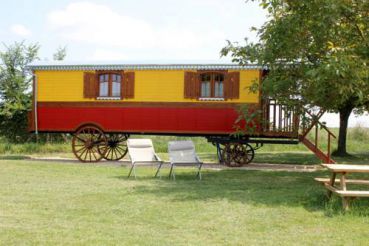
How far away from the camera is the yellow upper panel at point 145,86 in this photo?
47.7ft

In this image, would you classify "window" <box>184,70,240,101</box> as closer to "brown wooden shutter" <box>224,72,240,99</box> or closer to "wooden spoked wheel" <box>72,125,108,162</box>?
"brown wooden shutter" <box>224,72,240,99</box>

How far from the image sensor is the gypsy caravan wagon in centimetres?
1452

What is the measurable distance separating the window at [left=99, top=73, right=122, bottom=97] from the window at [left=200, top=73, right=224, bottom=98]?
2339 mm

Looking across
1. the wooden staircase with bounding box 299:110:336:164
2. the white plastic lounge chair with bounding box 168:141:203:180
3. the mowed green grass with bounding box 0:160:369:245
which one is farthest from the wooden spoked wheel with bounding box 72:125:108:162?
the wooden staircase with bounding box 299:110:336:164

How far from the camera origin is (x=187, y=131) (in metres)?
14.9

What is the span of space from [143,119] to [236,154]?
8.74ft

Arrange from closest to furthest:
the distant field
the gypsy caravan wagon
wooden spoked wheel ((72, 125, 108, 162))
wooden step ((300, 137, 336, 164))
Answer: wooden step ((300, 137, 336, 164)), the gypsy caravan wagon, wooden spoked wheel ((72, 125, 108, 162)), the distant field

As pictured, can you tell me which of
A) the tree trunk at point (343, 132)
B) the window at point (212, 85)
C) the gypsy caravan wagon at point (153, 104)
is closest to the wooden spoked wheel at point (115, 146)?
the gypsy caravan wagon at point (153, 104)

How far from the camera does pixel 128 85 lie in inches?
602

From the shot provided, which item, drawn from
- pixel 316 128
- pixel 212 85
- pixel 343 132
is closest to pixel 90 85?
pixel 212 85

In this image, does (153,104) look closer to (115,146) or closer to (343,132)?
(115,146)

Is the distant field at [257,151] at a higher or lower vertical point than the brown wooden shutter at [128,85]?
lower

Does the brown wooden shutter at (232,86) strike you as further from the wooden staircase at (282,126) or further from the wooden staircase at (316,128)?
the wooden staircase at (316,128)

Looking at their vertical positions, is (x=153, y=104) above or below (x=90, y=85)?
below
